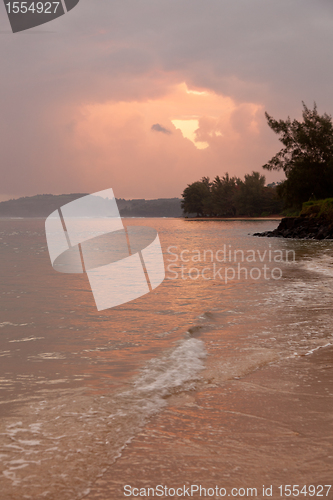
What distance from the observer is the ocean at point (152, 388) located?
2668mm

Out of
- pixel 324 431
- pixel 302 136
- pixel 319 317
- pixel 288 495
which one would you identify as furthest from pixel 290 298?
pixel 302 136

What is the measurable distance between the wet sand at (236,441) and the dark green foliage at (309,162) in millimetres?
51093

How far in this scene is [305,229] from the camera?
133 ft

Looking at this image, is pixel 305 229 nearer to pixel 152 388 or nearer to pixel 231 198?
pixel 152 388

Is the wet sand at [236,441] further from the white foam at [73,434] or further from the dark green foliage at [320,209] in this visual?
the dark green foliage at [320,209]

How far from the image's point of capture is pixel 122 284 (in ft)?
39.4

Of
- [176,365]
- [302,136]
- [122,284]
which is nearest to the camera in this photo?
[176,365]

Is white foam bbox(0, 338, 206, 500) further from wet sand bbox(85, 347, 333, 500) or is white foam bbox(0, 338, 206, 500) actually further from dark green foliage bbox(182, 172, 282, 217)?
dark green foliage bbox(182, 172, 282, 217)

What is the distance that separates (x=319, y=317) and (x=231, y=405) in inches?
163

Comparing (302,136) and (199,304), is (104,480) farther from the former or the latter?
(302,136)

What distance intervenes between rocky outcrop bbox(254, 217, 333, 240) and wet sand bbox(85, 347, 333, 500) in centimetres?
3468

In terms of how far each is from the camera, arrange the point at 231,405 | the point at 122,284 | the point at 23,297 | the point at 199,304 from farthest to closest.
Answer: the point at 122,284 → the point at 23,297 → the point at 199,304 → the point at 231,405

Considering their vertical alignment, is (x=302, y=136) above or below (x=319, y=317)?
above

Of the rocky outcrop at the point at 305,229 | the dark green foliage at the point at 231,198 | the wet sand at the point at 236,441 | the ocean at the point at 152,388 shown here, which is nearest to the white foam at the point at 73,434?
the ocean at the point at 152,388
